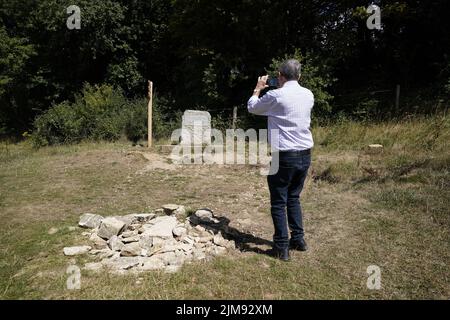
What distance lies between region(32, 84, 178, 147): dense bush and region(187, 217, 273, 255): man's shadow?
8.73 m

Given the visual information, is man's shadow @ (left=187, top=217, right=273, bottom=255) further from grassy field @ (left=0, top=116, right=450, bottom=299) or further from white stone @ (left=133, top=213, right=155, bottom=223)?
white stone @ (left=133, top=213, right=155, bottom=223)

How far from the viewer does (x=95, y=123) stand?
→ 13.7 meters

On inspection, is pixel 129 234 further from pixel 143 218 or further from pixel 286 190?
pixel 286 190

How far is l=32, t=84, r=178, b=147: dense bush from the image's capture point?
44.0ft

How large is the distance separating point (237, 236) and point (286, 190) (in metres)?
1.06

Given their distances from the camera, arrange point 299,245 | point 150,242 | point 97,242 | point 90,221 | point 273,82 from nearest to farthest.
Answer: point 273,82 < point 299,245 < point 150,242 < point 97,242 < point 90,221

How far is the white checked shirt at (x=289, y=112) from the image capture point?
139 inches

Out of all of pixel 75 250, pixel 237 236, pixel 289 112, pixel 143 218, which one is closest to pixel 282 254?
pixel 237 236

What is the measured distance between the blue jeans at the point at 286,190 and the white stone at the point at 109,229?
1.80 m

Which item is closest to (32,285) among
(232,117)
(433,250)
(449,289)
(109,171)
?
(449,289)

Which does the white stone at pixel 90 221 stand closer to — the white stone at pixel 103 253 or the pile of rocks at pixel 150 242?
the pile of rocks at pixel 150 242

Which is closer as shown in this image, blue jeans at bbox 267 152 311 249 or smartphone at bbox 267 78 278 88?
blue jeans at bbox 267 152 311 249

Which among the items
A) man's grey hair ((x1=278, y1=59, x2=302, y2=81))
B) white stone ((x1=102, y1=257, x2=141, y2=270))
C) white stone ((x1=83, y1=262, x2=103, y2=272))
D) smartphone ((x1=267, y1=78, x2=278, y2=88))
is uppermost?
man's grey hair ((x1=278, y1=59, x2=302, y2=81))

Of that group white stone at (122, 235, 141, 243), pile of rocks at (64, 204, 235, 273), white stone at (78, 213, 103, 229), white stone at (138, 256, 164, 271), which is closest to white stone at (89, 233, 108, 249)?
pile of rocks at (64, 204, 235, 273)
